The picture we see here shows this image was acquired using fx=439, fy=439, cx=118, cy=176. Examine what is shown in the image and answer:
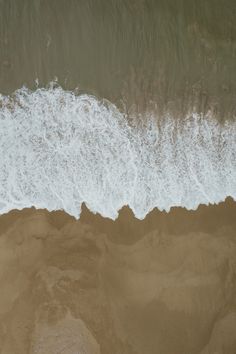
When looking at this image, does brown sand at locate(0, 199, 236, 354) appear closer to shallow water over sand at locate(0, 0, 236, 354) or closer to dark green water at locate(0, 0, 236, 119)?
shallow water over sand at locate(0, 0, 236, 354)

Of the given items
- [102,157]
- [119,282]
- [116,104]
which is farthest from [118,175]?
[119,282]

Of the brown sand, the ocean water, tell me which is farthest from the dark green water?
the brown sand

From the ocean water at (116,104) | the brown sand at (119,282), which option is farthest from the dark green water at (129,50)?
the brown sand at (119,282)

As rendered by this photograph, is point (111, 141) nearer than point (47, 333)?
No

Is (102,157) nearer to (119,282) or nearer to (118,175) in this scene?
(118,175)

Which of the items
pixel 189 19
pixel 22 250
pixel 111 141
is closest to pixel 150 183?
pixel 111 141

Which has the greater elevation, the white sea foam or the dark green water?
the dark green water

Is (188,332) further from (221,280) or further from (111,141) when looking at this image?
(111,141)
